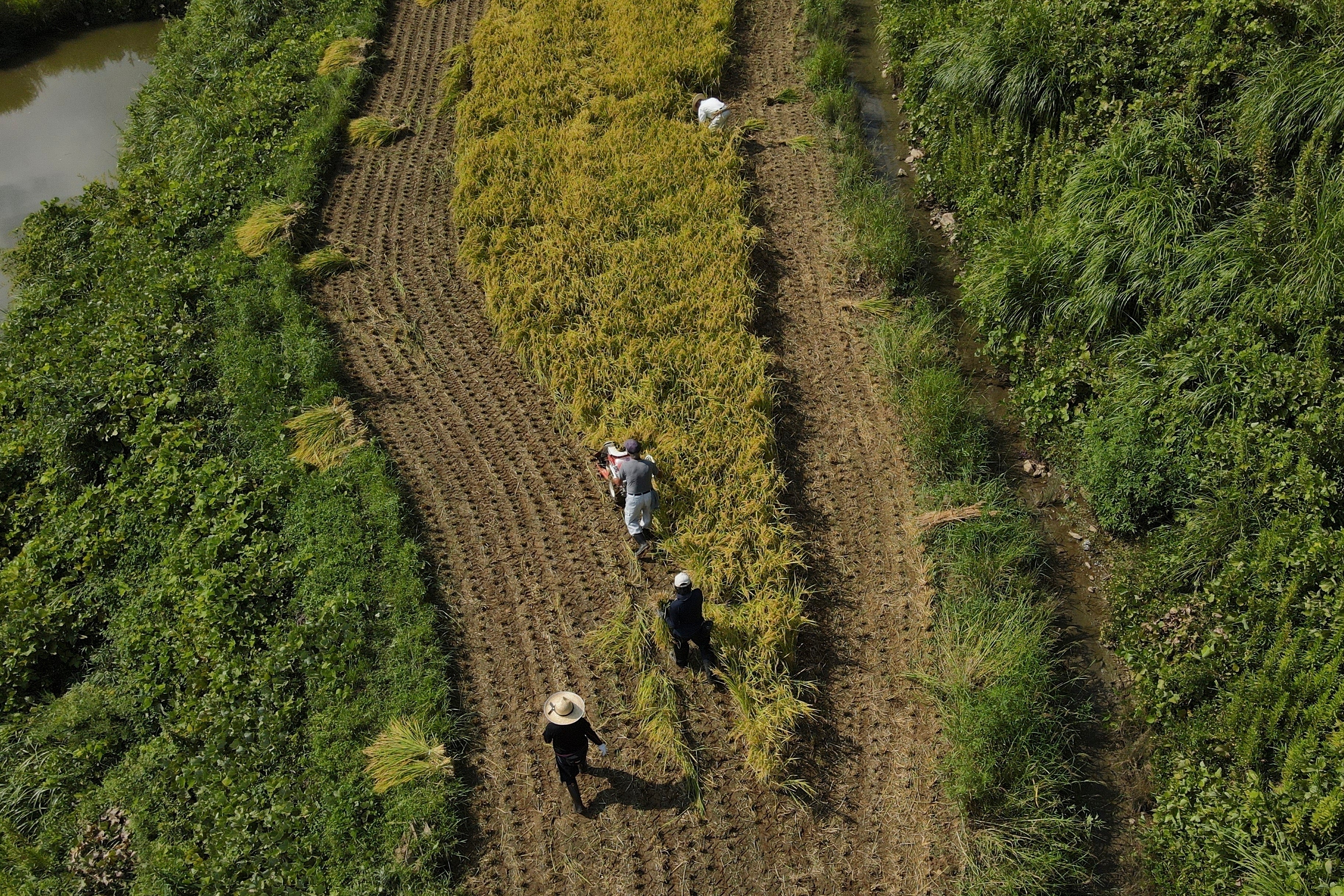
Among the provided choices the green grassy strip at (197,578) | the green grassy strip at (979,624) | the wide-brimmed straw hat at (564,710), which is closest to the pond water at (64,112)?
the green grassy strip at (197,578)

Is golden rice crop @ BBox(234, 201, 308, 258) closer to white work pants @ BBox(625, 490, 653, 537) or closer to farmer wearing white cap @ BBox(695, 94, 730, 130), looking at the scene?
farmer wearing white cap @ BBox(695, 94, 730, 130)

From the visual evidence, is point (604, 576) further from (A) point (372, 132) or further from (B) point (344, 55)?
(B) point (344, 55)

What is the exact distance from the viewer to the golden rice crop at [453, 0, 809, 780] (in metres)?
8.51

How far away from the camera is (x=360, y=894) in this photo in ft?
22.3

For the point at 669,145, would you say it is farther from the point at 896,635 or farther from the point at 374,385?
the point at 896,635

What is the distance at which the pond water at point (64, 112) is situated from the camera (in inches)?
622

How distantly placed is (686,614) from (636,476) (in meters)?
1.50

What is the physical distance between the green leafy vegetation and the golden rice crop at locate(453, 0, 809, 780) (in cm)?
328

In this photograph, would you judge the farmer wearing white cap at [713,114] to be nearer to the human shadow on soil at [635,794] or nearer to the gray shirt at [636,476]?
the gray shirt at [636,476]

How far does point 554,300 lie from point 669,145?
3.48 meters

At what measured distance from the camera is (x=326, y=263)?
1186 centimetres

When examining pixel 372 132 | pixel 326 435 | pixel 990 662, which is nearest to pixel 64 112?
pixel 372 132

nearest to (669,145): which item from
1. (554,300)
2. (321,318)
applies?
(554,300)

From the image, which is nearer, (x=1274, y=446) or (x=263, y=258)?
(x=1274, y=446)
